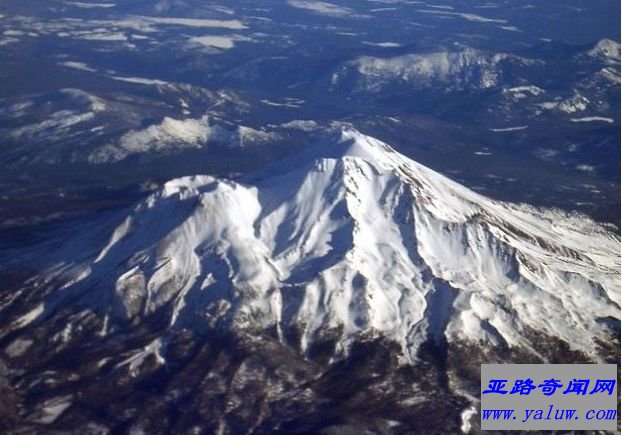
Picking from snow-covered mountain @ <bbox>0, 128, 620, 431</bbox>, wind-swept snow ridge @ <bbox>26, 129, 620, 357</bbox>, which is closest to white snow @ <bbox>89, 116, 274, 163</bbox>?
snow-covered mountain @ <bbox>0, 128, 620, 431</bbox>

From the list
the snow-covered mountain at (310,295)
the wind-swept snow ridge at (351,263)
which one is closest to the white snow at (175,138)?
the snow-covered mountain at (310,295)

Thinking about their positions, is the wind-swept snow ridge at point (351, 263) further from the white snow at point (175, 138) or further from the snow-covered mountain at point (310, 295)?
the white snow at point (175, 138)

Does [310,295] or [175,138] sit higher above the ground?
[310,295]

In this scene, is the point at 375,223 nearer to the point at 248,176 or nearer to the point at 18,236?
the point at 248,176

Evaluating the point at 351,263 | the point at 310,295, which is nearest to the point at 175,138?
the point at 351,263

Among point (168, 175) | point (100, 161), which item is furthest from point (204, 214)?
point (100, 161)

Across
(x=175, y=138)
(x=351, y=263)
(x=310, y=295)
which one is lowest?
(x=175, y=138)

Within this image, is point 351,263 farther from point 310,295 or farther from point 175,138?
point 175,138
